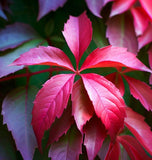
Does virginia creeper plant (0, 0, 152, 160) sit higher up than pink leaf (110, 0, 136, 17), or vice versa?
pink leaf (110, 0, 136, 17)

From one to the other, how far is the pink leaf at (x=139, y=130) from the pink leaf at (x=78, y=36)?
19cm

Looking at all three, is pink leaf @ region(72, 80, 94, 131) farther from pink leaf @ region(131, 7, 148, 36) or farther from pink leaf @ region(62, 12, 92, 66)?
pink leaf @ region(131, 7, 148, 36)

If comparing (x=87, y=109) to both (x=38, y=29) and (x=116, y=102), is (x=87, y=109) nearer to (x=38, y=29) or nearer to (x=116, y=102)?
(x=116, y=102)

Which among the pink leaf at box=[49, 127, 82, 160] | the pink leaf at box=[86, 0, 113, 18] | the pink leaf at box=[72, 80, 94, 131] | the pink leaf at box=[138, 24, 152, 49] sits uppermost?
the pink leaf at box=[86, 0, 113, 18]

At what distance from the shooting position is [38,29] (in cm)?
Answer: 63

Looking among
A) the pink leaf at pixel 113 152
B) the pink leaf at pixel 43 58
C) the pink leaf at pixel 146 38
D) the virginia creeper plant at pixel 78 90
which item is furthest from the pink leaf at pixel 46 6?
the pink leaf at pixel 113 152

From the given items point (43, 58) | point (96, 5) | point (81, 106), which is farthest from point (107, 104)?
point (96, 5)

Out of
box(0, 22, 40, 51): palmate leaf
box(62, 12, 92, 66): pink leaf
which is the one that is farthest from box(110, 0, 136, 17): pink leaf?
box(0, 22, 40, 51): palmate leaf

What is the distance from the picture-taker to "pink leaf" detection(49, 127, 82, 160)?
0.43 metres

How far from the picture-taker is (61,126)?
443 millimetres

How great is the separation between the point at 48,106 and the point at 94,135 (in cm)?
11

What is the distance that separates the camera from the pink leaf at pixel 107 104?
392 millimetres

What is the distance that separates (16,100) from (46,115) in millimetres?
130

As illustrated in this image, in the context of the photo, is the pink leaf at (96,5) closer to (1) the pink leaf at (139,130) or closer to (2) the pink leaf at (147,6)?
(2) the pink leaf at (147,6)
